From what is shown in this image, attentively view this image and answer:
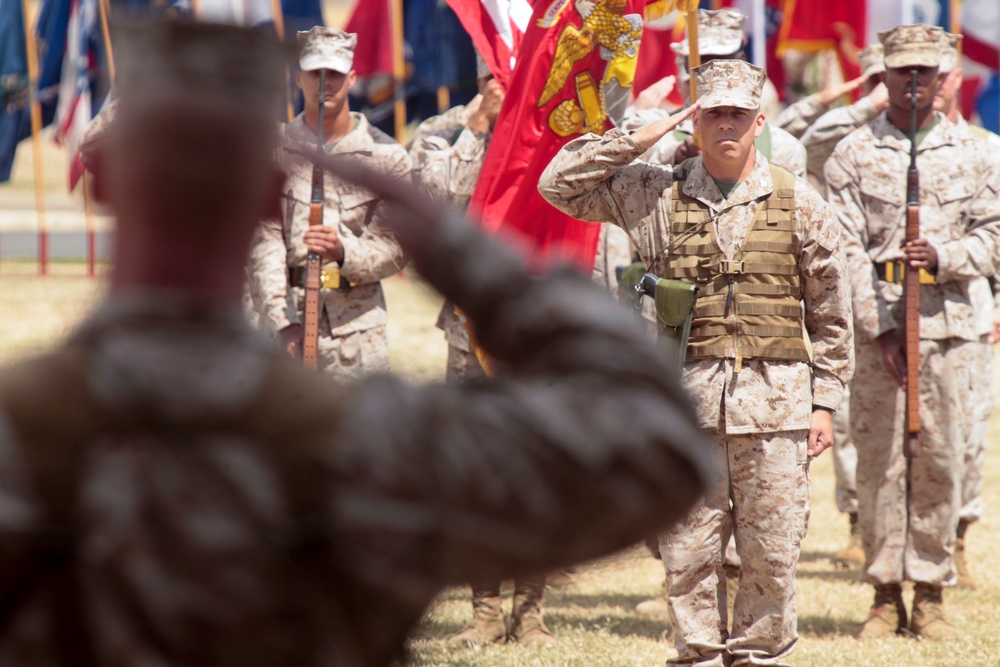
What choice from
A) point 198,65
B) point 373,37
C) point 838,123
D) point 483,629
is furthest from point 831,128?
point 373,37

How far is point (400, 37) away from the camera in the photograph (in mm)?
14141

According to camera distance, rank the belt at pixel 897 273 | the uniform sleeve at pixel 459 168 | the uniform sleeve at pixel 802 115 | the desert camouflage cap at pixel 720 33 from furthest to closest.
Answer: the uniform sleeve at pixel 802 115 < the desert camouflage cap at pixel 720 33 < the uniform sleeve at pixel 459 168 < the belt at pixel 897 273

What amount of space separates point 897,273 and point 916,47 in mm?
1026

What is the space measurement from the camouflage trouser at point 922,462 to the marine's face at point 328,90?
265cm

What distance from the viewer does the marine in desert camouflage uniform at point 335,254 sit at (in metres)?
5.80

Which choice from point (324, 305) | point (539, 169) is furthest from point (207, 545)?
point (324, 305)

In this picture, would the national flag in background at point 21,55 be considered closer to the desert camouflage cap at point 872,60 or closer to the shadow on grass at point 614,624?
the desert camouflage cap at point 872,60

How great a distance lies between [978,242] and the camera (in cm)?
607

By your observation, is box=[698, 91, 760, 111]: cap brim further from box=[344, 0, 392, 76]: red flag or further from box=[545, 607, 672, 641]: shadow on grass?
box=[344, 0, 392, 76]: red flag

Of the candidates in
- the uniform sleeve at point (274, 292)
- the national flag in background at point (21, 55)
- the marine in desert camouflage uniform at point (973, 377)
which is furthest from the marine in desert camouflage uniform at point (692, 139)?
the national flag in background at point (21, 55)

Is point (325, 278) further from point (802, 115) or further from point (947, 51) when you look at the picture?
point (802, 115)

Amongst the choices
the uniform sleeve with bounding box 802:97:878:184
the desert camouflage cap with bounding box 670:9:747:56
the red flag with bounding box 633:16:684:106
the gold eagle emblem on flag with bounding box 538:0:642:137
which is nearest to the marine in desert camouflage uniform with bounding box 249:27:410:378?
the gold eagle emblem on flag with bounding box 538:0:642:137

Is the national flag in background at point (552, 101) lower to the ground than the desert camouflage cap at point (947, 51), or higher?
lower

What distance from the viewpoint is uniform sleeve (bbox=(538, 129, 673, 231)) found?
16.7 ft
